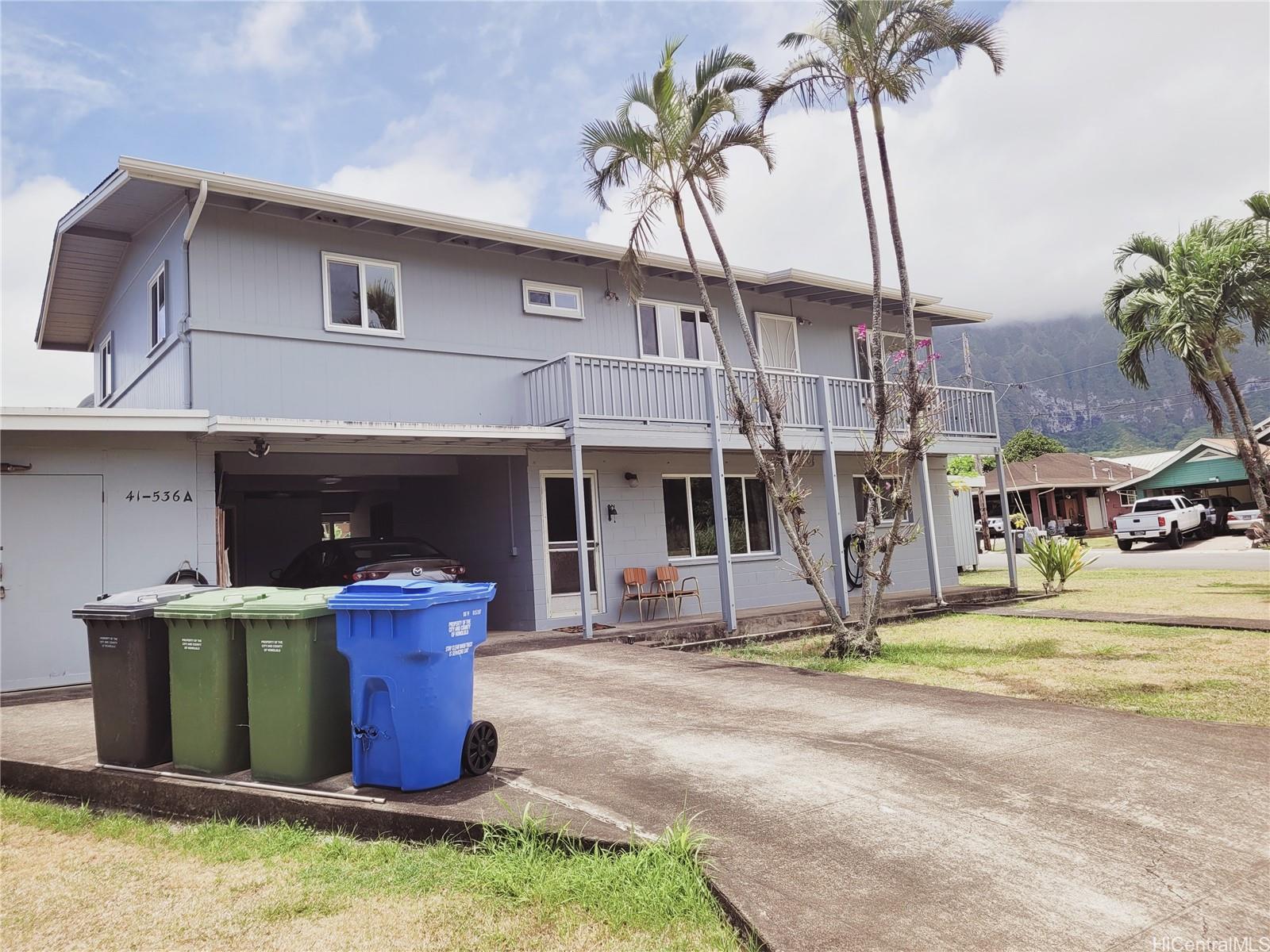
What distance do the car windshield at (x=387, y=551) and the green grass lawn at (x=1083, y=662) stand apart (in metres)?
4.42

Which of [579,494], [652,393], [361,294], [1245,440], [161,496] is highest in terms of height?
[361,294]

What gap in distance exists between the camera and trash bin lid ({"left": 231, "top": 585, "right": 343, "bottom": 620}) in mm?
5004

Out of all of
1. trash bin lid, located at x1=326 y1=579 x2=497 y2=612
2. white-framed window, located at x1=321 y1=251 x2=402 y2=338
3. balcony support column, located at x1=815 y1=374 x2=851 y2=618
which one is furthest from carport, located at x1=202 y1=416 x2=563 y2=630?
trash bin lid, located at x1=326 y1=579 x2=497 y2=612

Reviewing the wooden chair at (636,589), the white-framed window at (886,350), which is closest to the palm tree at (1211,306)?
the white-framed window at (886,350)

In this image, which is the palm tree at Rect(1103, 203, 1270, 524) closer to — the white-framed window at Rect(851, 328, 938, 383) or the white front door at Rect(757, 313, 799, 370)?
the white-framed window at Rect(851, 328, 938, 383)

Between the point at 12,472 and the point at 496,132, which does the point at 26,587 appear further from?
the point at 496,132

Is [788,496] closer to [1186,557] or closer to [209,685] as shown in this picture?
[209,685]

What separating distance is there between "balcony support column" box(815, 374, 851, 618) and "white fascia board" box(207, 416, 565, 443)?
4774mm

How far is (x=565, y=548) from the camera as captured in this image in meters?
13.6

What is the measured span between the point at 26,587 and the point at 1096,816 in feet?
33.3

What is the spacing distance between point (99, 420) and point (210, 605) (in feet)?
16.1

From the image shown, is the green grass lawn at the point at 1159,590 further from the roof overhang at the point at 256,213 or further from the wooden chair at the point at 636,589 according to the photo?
the wooden chair at the point at 636,589

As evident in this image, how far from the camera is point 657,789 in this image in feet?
15.8

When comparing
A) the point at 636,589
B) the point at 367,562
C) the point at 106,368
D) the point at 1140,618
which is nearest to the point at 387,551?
the point at 367,562
